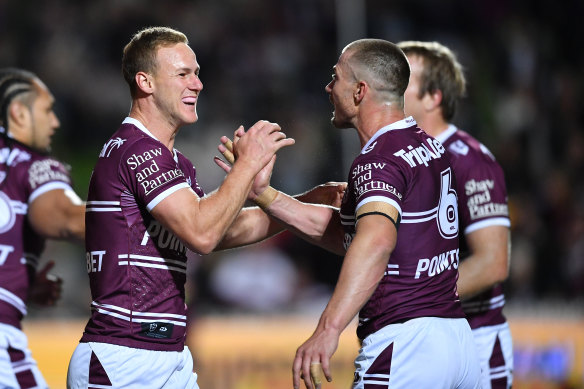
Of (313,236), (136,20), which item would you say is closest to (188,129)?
(136,20)

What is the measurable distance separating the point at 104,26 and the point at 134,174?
429 inches

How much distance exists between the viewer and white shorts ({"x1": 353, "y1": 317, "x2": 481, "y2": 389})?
4.61 metres

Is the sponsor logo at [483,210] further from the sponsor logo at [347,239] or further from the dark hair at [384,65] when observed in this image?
the dark hair at [384,65]

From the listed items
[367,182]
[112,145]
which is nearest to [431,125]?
[367,182]

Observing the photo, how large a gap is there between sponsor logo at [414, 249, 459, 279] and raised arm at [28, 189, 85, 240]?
2289mm

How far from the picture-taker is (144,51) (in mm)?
5051

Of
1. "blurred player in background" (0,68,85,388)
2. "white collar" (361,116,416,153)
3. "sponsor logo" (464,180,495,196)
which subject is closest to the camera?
"white collar" (361,116,416,153)

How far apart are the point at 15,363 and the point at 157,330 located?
1.46 m

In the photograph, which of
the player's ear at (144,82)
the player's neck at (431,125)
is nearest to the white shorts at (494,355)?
the player's neck at (431,125)

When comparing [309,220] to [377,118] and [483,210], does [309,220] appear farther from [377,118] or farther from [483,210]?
[483,210]

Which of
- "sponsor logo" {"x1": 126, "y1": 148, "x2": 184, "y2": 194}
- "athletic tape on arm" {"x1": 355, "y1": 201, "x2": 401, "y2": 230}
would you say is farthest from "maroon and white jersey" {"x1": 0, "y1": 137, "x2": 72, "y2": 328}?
"athletic tape on arm" {"x1": 355, "y1": 201, "x2": 401, "y2": 230}

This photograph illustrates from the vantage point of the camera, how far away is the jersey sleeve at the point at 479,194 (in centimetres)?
595

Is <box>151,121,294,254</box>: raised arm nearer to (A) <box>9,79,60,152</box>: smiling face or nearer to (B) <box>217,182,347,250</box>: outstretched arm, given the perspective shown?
(B) <box>217,182,347,250</box>: outstretched arm

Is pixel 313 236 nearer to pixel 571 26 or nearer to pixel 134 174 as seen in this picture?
pixel 134 174
